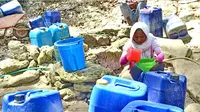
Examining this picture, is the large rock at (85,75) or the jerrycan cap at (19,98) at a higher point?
the jerrycan cap at (19,98)

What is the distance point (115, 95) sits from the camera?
2.45m

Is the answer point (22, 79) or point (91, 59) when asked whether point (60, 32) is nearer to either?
point (91, 59)

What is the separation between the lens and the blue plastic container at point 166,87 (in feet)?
9.39

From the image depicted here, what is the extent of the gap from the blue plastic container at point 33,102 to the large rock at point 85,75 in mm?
1735

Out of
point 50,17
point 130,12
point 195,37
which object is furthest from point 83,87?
point 50,17

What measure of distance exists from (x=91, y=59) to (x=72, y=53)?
3.20 ft

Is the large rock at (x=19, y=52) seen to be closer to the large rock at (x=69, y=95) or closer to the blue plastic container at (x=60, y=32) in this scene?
the blue plastic container at (x=60, y=32)

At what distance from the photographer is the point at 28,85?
4.97m

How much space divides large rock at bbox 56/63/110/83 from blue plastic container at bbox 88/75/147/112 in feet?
5.76

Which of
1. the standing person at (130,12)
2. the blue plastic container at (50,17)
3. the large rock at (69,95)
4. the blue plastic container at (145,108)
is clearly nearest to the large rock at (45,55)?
the large rock at (69,95)

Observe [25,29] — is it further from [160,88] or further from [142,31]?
[160,88]

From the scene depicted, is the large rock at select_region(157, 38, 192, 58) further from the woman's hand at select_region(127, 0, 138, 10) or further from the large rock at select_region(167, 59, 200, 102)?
the woman's hand at select_region(127, 0, 138, 10)

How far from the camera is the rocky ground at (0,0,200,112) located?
431cm

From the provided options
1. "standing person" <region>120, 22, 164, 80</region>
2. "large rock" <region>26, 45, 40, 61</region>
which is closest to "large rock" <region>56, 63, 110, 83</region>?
"standing person" <region>120, 22, 164, 80</region>
